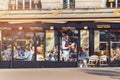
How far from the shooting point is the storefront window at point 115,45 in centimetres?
2630

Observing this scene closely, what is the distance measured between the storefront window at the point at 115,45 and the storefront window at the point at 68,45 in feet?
6.59

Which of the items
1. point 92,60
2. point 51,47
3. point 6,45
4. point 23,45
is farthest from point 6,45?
point 92,60

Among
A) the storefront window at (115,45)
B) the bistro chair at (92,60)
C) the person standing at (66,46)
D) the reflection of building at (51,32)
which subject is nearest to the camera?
the reflection of building at (51,32)

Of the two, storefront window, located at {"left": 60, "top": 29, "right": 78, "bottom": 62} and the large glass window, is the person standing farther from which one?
the large glass window

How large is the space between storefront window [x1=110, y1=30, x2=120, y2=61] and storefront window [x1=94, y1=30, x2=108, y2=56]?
330 millimetres

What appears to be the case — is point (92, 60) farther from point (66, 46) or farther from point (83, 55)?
point (66, 46)

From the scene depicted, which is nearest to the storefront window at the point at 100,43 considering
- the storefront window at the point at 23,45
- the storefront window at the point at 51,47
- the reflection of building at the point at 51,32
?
the reflection of building at the point at 51,32

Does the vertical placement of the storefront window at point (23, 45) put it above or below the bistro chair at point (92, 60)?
above

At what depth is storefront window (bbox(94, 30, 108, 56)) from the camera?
26375 millimetres

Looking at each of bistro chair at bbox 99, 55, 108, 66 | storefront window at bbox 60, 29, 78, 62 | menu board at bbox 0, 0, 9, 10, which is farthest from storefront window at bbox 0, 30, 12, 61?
bistro chair at bbox 99, 55, 108, 66

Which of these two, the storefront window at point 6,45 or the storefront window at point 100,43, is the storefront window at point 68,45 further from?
the storefront window at point 6,45

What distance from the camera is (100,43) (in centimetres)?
2641

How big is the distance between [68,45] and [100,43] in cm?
177

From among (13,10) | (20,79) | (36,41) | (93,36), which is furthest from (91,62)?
(20,79)
